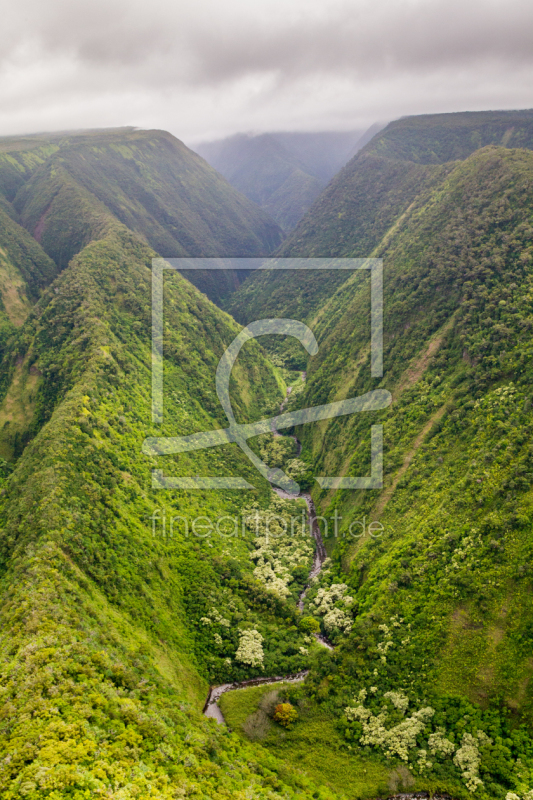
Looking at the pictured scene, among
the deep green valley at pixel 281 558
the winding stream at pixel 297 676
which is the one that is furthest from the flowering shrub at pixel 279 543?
the winding stream at pixel 297 676

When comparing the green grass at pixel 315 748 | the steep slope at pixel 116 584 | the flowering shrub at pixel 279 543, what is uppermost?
the steep slope at pixel 116 584

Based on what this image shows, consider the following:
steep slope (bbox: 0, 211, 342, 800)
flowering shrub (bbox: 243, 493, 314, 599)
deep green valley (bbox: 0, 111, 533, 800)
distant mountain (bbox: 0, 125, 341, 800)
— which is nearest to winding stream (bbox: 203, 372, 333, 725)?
deep green valley (bbox: 0, 111, 533, 800)

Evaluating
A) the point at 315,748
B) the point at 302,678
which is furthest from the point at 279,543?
the point at 315,748

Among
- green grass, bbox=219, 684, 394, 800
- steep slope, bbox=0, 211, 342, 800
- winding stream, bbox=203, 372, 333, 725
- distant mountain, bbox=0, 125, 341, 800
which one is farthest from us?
winding stream, bbox=203, 372, 333, 725

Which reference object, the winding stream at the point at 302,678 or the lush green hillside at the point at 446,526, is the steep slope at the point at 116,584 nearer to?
the winding stream at the point at 302,678

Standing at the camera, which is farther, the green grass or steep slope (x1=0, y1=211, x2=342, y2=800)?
the green grass

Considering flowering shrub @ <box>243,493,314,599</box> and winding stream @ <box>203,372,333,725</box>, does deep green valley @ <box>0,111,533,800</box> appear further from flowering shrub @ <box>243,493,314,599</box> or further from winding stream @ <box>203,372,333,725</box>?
winding stream @ <box>203,372,333,725</box>

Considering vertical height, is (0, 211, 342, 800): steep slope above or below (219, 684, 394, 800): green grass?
above

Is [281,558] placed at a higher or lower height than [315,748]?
higher

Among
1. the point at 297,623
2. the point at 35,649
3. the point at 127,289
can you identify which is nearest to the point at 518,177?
the point at 127,289

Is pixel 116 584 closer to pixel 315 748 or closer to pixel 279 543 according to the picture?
pixel 315 748
